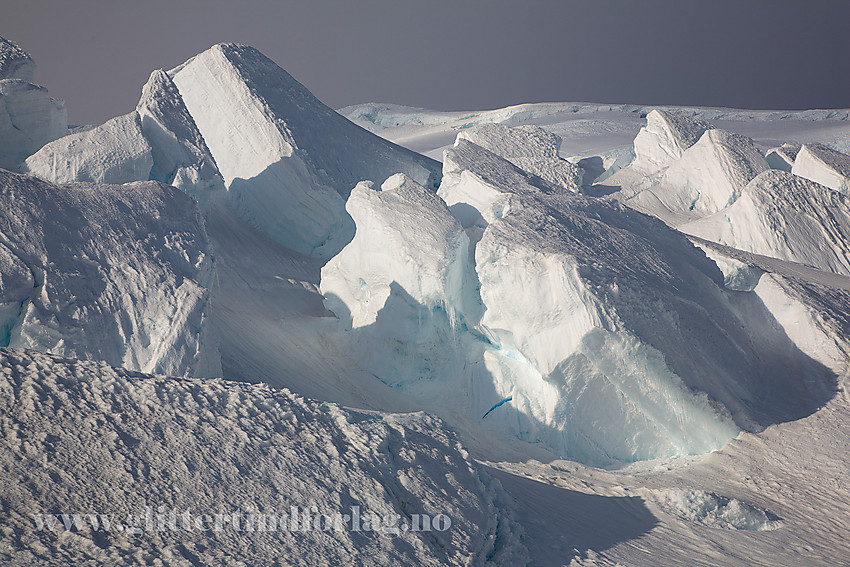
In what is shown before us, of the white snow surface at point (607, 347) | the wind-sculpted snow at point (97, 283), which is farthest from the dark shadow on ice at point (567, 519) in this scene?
the wind-sculpted snow at point (97, 283)

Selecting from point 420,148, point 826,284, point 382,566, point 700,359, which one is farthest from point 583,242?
point 420,148

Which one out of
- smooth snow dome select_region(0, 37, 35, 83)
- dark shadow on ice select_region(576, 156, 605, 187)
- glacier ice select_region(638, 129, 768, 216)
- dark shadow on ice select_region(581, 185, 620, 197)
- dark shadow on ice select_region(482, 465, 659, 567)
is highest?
smooth snow dome select_region(0, 37, 35, 83)

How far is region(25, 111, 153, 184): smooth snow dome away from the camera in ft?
15.7

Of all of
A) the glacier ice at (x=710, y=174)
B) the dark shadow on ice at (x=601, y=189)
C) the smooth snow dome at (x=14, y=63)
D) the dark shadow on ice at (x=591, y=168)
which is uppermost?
the smooth snow dome at (x=14, y=63)

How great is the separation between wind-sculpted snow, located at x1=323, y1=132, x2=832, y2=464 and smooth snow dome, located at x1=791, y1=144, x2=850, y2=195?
3263 mm

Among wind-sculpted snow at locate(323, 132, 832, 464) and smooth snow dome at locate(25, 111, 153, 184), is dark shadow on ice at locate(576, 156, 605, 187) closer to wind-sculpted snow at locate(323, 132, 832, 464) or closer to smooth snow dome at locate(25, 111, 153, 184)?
wind-sculpted snow at locate(323, 132, 832, 464)

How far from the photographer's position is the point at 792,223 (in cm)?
630

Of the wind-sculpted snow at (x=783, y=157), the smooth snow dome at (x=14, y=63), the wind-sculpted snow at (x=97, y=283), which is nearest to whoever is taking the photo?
the wind-sculpted snow at (x=97, y=283)

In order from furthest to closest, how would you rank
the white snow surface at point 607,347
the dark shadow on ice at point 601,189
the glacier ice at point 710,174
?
1. the dark shadow on ice at point 601,189
2. the glacier ice at point 710,174
3. the white snow surface at point 607,347

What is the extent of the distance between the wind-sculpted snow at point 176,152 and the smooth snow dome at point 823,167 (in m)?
5.59

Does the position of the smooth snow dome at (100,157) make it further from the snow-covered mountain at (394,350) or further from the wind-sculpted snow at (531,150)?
the wind-sculpted snow at (531,150)

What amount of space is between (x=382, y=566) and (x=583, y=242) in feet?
8.62

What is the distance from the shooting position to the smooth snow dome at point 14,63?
6082mm

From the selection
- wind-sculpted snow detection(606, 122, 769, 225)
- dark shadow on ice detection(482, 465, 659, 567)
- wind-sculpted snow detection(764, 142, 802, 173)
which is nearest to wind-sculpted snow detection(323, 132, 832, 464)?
dark shadow on ice detection(482, 465, 659, 567)
